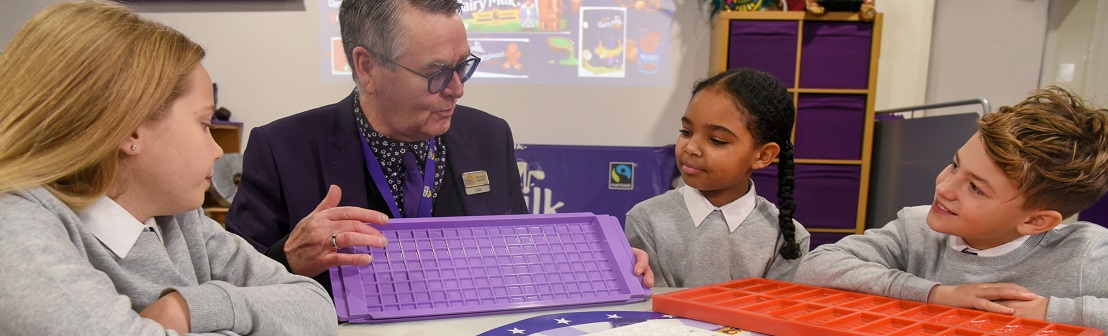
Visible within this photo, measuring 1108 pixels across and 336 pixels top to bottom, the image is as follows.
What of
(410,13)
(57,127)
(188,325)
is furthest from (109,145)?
(410,13)

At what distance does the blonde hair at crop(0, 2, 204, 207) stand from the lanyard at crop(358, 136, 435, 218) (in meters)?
0.79

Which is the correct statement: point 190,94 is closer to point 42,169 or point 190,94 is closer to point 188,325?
point 42,169

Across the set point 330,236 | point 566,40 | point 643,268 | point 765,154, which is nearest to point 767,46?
point 566,40

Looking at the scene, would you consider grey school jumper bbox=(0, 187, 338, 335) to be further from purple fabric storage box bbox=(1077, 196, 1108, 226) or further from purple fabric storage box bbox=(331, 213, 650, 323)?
purple fabric storage box bbox=(1077, 196, 1108, 226)

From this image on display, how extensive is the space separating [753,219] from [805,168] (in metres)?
2.51

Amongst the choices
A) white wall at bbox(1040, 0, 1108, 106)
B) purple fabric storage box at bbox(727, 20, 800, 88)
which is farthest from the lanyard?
white wall at bbox(1040, 0, 1108, 106)

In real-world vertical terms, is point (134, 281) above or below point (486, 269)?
above

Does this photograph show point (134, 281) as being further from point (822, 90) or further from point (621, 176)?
point (822, 90)

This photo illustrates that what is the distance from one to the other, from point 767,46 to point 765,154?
92.3 inches

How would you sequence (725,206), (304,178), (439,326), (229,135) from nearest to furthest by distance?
(439,326) < (304,178) < (725,206) < (229,135)

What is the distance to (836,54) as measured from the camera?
13.0ft

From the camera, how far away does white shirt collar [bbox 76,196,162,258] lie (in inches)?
34.0

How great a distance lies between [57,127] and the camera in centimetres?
82

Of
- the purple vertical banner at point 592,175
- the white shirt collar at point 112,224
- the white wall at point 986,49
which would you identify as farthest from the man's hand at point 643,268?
the white wall at point 986,49
